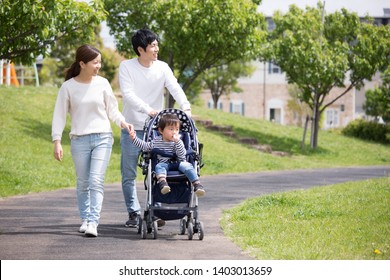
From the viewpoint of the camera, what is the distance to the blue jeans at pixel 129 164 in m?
10.1

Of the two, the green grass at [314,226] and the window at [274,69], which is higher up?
the window at [274,69]

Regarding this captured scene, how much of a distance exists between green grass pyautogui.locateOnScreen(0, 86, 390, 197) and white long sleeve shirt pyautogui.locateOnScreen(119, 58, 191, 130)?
5495 mm

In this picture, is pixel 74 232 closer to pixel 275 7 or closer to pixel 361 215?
pixel 361 215

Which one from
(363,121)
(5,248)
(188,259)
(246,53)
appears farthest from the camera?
(363,121)

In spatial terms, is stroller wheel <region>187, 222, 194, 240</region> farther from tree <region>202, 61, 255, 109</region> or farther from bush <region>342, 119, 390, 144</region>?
tree <region>202, 61, 255, 109</region>

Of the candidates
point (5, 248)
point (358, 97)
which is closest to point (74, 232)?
point (5, 248)

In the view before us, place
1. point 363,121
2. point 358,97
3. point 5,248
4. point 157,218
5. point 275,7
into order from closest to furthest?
point 5,248
point 157,218
point 275,7
point 363,121
point 358,97

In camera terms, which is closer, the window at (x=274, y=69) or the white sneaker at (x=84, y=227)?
the white sneaker at (x=84, y=227)

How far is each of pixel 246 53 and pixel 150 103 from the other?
58.1 ft

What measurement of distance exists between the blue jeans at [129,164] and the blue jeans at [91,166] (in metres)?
0.53

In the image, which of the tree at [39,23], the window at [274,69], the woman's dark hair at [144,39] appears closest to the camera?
the woman's dark hair at [144,39]

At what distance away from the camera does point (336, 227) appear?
10.0 m

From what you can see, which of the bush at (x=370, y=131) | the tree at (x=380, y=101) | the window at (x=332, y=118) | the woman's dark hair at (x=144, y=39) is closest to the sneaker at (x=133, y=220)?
the woman's dark hair at (x=144, y=39)

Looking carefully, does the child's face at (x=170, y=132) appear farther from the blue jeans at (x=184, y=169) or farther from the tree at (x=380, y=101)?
the tree at (x=380, y=101)
